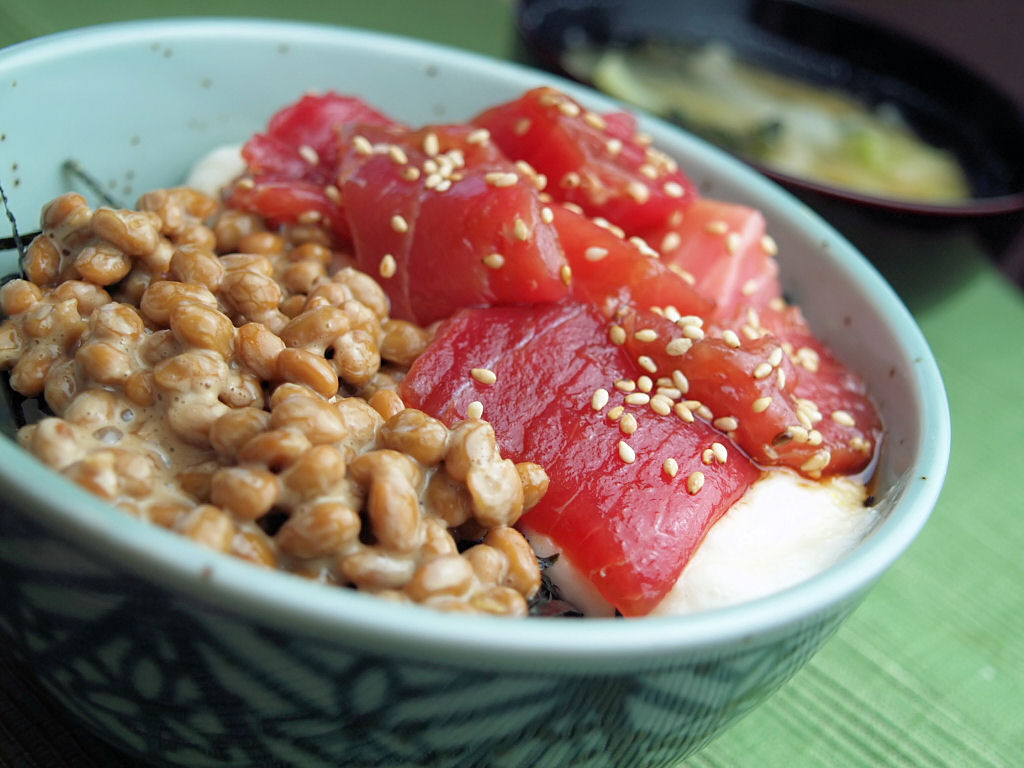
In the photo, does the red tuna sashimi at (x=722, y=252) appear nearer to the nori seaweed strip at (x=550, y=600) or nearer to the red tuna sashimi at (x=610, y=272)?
the red tuna sashimi at (x=610, y=272)

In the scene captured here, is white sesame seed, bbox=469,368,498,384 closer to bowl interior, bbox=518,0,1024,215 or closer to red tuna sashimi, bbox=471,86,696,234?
red tuna sashimi, bbox=471,86,696,234

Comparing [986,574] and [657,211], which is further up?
[657,211]

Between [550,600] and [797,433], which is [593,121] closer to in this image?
[797,433]

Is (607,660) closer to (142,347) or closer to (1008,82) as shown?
(142,347)

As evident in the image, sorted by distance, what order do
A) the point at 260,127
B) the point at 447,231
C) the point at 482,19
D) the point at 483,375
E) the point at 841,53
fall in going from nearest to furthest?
the point at 483,375 < the point at 447,231 < the point at 260,127 < the point at 841,53 < the point at 482,19

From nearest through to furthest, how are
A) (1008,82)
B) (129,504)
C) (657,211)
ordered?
(129,504)
(657,211)
(1008,82)

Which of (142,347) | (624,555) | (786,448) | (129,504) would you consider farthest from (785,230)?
(129,504)

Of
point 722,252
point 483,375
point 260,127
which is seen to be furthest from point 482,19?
point 483,375

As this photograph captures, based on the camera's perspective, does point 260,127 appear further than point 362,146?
Yes

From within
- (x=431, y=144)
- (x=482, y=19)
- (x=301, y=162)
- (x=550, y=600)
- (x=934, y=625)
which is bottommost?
(x=934, y=625)
